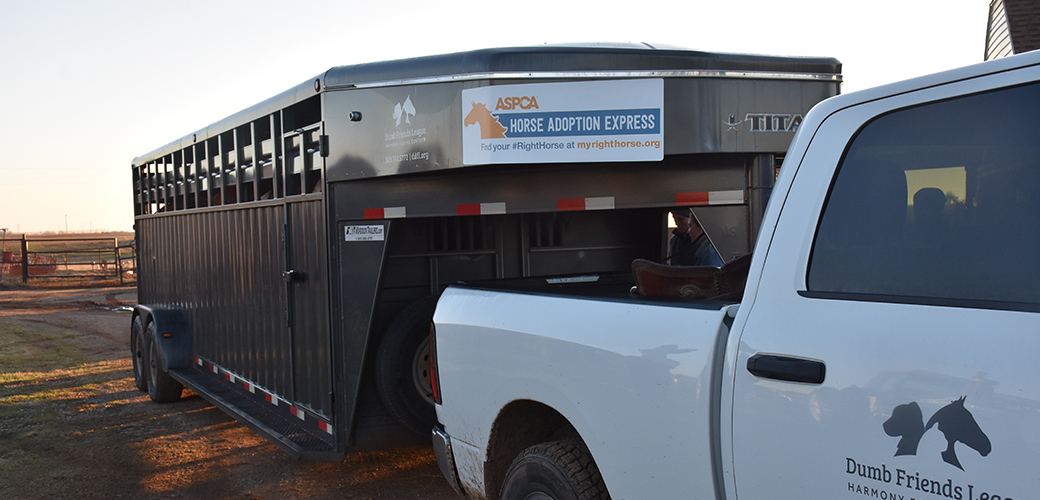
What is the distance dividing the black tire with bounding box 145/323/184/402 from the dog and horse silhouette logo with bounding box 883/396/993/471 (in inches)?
337

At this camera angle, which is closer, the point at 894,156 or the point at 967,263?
the point at 967,263

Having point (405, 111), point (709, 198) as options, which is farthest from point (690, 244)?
point (405, 111)

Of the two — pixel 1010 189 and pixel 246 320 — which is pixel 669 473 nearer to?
pixel 1010 189

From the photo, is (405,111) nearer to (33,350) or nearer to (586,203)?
(586,203)

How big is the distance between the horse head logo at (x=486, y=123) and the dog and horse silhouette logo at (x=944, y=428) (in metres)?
2.94

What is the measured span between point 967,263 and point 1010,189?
0.64 feet

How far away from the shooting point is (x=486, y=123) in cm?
448

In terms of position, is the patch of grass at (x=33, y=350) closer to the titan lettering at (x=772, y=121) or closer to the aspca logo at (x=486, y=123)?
the aspca logo at (x=486, y=123)

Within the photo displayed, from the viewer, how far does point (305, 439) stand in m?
5.83

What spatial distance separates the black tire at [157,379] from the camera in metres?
9.16

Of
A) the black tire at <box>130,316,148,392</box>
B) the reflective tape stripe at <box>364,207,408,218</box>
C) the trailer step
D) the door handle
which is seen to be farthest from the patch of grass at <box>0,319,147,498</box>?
the door handle

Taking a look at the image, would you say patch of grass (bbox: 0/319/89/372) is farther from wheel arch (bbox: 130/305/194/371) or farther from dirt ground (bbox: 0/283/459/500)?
wheel arch (bbox: 130/305/194/371)

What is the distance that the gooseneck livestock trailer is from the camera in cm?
443

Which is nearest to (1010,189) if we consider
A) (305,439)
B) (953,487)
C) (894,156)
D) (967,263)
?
(967,263)
